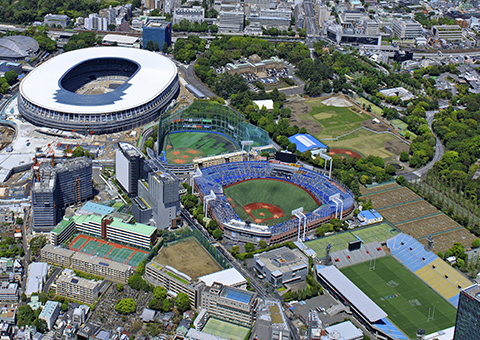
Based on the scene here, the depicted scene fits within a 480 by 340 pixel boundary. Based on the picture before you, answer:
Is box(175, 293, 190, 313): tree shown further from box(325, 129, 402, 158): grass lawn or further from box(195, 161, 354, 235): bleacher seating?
box(325, 129, 402, 158): grass lawn

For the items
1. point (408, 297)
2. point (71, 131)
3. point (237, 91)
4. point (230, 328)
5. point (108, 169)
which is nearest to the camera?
point (230, 328)

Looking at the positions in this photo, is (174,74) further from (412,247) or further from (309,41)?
(412,247)

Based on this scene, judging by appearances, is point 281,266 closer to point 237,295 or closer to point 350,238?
point 237,295

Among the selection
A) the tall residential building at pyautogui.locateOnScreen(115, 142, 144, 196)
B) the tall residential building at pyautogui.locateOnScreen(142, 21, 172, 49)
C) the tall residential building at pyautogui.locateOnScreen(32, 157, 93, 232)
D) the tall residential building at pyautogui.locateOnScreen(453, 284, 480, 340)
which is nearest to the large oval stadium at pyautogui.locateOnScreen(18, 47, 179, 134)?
the tall residential building at pyautogui.locateOnScreen(142, 21, 172, 49)

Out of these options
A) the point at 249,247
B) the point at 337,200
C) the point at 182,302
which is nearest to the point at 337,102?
the point at 337,200

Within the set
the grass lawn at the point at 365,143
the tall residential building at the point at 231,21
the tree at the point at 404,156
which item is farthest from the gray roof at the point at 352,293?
the tall residential building at the point at 231,21

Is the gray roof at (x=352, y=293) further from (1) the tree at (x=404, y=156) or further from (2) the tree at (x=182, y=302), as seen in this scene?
(1) the tree at (x=404, y=156)

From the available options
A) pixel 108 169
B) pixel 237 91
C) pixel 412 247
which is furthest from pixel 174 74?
pixel 412 247
